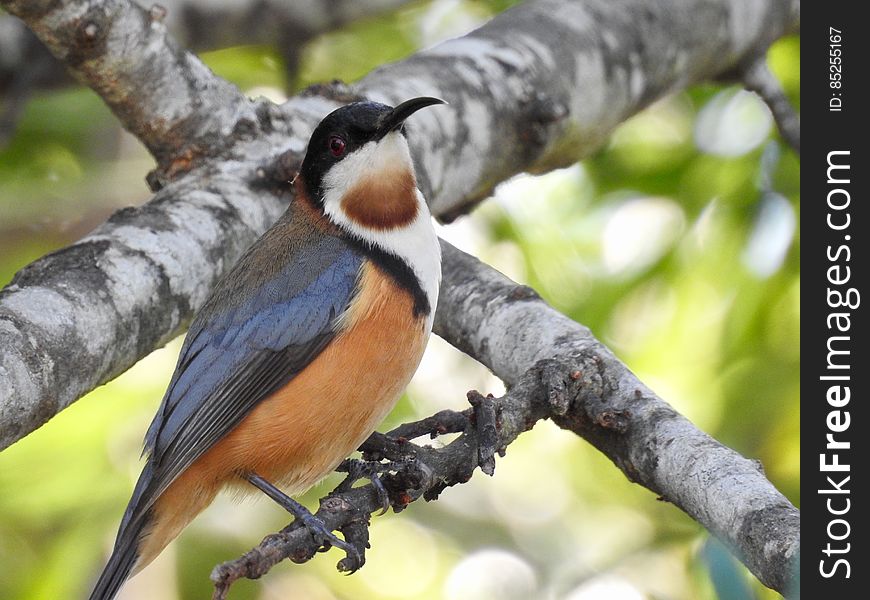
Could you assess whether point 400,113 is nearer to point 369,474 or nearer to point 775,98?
point 369,474

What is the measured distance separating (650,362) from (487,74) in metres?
1.70

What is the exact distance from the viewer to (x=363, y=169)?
3803 millimetres

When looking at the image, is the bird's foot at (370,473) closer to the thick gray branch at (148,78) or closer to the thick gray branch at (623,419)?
the thick gray branch at (623,419)

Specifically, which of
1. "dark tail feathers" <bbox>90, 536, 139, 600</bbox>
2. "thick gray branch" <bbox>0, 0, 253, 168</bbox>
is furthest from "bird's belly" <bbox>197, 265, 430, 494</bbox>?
"thick gray branch" <bbox>0, 0, 253, 168</bbox>

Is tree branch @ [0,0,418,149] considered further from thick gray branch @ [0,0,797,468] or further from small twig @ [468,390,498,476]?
small twig @ [468,390,498,476]

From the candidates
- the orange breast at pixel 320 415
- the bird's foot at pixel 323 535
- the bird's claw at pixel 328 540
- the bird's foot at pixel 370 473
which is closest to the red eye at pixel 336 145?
the orange breast at pixel 320 415

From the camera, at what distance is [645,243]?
17.7 ft

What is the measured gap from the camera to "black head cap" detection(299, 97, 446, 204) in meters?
3.68

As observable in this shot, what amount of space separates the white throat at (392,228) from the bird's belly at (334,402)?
0.19m

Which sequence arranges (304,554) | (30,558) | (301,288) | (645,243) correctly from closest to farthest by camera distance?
(304,554) → (301,288) → (30,558) → (645,243)

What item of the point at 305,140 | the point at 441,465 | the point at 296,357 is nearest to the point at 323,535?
the point at 441,465

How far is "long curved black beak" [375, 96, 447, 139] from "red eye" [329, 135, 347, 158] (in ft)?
0.42
